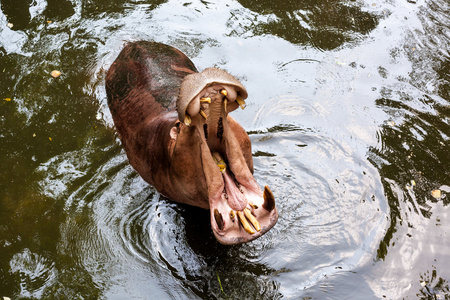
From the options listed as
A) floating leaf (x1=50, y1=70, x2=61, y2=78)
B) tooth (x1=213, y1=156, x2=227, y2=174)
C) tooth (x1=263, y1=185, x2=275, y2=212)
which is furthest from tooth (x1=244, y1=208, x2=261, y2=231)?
floating leaf (x1=50, y1=70, x2=61, y2=78)

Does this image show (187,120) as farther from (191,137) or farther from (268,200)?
(268,200)

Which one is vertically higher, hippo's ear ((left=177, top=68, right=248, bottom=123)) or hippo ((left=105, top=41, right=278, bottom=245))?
hippo's ear ((left=177, top=68, right=248, bottom=123))

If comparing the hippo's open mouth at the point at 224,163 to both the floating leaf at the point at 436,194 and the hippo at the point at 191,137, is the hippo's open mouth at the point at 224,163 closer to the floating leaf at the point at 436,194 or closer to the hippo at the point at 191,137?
the hippo at the point at 191,137

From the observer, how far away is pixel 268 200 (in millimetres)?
3150

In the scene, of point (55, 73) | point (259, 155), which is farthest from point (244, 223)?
point (55, 73)

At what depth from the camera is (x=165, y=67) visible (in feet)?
16.2

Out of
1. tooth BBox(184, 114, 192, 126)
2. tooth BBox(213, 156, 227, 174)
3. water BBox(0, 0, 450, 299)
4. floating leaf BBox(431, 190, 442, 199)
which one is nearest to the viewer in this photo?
tooth BBox(184, 114, 192, 126)

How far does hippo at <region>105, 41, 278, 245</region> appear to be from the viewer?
117 inches

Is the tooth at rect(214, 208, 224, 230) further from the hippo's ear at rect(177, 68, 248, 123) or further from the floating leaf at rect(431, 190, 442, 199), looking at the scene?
the floating leaf at rect(431, 190, 442, 199)

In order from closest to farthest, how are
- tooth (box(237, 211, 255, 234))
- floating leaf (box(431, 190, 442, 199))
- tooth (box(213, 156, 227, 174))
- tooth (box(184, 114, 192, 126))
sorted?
tooth (box(184, 114, 192, 126)) < tooth (box(237, 211, 255, 234)) < tooth (box(213, 156, 227, 174)) < floating leaf (box(431, 190, 442, 199))

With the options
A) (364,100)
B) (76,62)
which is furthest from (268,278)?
(76,62)

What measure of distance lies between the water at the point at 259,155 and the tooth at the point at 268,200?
1.14 m

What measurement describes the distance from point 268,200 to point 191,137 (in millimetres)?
709

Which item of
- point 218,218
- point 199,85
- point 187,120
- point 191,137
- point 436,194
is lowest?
point 436,194
